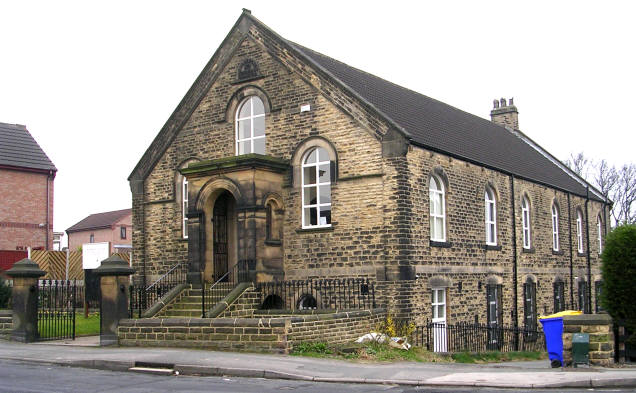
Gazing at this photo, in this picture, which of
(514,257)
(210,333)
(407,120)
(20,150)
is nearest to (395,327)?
(210,333)

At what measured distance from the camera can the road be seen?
11.7m

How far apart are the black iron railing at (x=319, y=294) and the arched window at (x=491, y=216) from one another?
6956 mm

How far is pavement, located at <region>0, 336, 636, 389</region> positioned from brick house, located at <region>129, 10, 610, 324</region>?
16.6ft

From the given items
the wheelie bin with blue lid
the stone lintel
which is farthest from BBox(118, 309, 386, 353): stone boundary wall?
the stone lintel

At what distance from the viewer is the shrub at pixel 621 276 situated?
14.0 m

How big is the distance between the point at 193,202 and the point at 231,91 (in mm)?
4048

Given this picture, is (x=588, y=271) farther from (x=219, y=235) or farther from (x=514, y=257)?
(x=219, y=235)

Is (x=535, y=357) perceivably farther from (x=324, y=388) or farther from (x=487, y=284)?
(x=324, y=388)

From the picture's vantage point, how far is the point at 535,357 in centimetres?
2181

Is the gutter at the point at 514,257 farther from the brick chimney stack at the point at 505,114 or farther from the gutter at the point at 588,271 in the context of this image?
the brick chimney stack at the point at 505,114

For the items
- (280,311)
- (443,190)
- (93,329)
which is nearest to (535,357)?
(443,190)

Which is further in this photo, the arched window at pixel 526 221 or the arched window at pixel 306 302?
the arched window at pixel 526 221

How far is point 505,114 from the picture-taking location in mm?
38562

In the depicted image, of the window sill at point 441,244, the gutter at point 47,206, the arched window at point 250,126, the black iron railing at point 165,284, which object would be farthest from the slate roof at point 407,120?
the gutter at point 47,206
